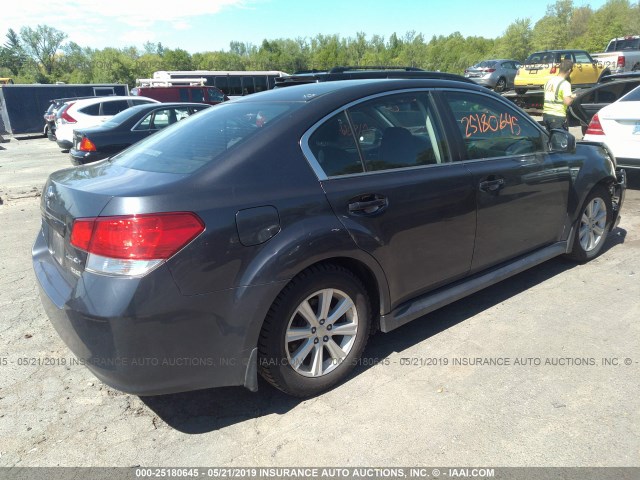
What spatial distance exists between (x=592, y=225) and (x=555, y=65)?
50.3ft

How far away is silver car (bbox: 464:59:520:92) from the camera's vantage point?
956 inches

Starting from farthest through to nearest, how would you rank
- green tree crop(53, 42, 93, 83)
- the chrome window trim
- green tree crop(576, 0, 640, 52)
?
green tree crop(53, 42, 93, 83) < green tree crop(576, 0, 640, 52) < the chrome window trim

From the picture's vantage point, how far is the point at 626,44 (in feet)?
83.0

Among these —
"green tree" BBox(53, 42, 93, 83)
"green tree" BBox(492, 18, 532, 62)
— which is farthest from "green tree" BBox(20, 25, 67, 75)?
"green tree" BBox(492, 18, 532, 62)

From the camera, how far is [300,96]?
3094mm

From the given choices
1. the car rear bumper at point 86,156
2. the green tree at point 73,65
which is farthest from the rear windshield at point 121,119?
the green tree at point 73,65

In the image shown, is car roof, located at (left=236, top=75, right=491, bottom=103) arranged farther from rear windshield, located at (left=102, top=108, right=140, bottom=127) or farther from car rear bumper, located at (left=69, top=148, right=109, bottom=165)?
rear windshield, located at (left=102, top=108, right=140, bottom=127)

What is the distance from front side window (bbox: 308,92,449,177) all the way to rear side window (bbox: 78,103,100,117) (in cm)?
1429

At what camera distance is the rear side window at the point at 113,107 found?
15.4 meters

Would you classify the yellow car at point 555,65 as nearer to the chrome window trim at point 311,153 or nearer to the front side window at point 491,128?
the front side window at point 491,128

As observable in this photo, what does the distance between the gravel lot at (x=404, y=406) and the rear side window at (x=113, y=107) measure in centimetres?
1302

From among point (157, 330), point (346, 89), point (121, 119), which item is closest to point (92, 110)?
point (121, 119)

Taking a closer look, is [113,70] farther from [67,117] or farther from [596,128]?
[596,128]

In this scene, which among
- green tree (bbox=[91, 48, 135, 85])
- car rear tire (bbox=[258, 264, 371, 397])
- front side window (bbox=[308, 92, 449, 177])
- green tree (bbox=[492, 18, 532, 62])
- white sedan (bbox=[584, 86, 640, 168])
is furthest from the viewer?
green tree (bbox=[91, 48, 135, 85])
